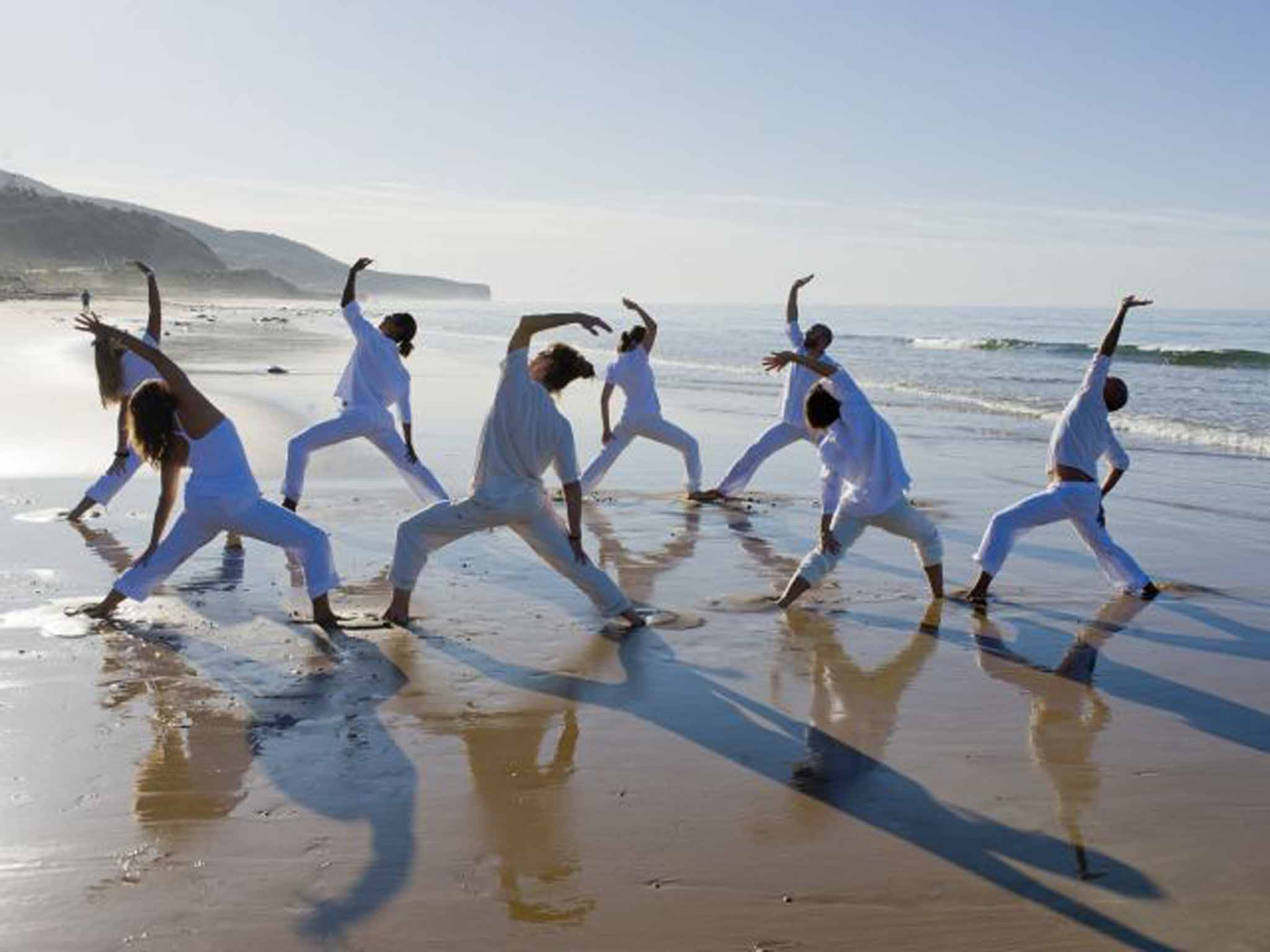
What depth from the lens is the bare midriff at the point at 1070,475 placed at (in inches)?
296

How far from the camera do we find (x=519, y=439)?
20.3ft

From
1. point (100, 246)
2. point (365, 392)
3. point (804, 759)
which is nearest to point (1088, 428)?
point (804, 759)

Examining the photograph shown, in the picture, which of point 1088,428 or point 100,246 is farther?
point 100,246

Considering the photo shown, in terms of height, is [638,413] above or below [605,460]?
above

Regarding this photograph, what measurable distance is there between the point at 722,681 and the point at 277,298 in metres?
120

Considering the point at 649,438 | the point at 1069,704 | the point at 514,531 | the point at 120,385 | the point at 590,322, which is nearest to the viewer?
the point at 1069,704

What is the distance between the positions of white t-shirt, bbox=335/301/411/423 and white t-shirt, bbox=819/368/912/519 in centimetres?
346

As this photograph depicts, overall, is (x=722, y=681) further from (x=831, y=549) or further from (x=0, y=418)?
(x=0, y=418)

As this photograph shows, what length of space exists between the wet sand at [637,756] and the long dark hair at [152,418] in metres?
0.99

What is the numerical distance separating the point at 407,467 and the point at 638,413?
2536mm

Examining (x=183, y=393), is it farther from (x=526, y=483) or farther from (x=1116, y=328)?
(x=1116, y=328)

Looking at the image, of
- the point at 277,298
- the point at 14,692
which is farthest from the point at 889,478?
the point at 277,298

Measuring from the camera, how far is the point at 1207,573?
834 centimetres

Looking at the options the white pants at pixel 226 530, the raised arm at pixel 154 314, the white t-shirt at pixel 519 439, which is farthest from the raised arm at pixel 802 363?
the raised arm at pixel 154 314
